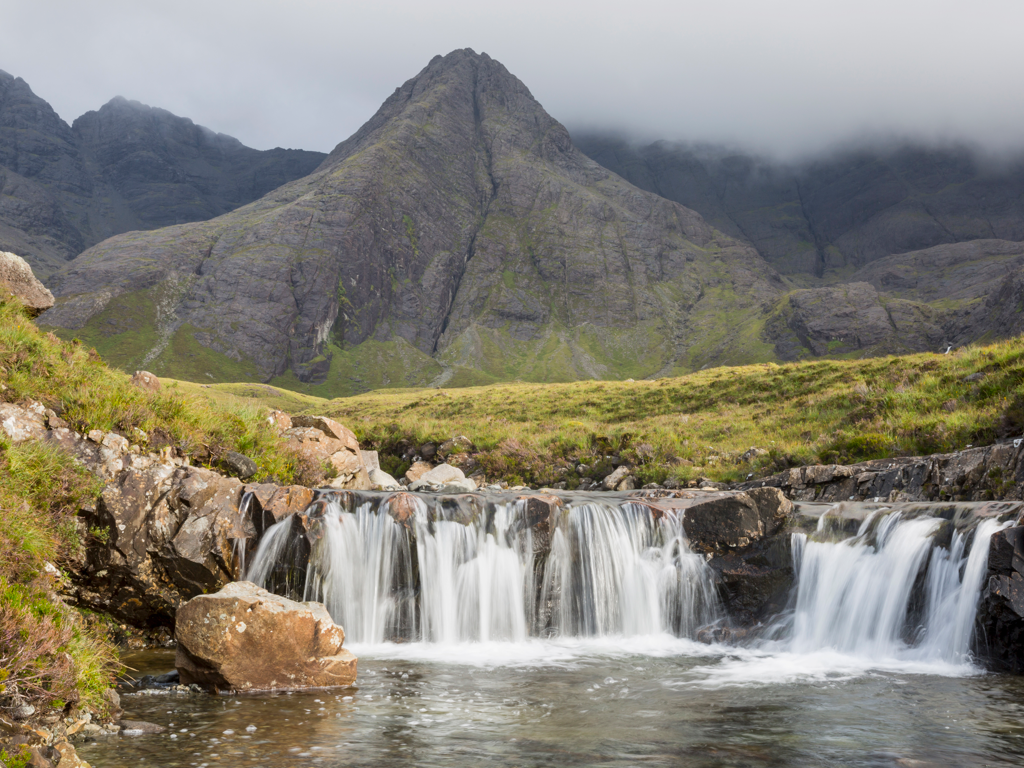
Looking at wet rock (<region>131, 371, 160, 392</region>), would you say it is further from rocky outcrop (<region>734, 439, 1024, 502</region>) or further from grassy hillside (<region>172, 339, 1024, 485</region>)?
rocky outcrop (<region>734, 439, 1024, 502</region>)

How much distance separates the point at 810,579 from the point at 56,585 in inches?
613

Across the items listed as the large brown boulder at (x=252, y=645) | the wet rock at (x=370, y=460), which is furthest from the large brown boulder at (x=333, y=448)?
the large brown boulder at (x=252, y=645)

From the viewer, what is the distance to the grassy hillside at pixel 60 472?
807 cm

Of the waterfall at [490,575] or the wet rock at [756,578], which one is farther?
the waterfall at [490,575]

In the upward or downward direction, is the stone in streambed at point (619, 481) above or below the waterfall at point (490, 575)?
above

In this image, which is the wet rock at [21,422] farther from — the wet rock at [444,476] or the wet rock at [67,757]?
the wet rock at [444,476]

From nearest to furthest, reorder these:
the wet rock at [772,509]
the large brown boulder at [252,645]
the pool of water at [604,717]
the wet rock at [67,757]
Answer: the wet rock at [67,757]
the pool of water at [604,717]
the large brown boulder at [252,645]
the wet rock at [772,509]

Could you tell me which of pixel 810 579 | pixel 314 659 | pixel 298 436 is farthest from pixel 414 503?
pixel 810 579

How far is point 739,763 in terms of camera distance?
8016 millimetres

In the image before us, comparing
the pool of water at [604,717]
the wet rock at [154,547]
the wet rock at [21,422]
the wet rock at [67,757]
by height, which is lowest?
the pool of water at [604,717]

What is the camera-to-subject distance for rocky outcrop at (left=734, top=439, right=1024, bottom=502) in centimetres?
1619

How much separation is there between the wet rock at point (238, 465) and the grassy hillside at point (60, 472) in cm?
30

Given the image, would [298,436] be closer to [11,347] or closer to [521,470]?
[11,347]

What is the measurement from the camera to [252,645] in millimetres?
10984
